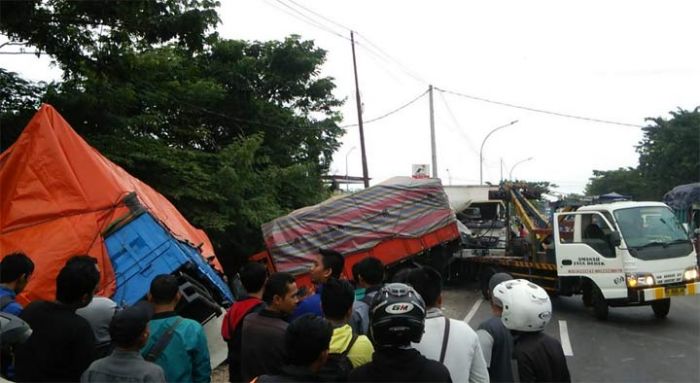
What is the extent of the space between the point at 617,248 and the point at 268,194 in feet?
24.0

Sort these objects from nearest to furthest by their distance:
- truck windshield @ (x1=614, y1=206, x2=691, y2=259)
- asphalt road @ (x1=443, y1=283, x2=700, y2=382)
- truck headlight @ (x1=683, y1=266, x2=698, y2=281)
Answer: asphalt road @ (x1=443, y1=283, x2=700, y2=382) → truck headlight @ (x1=683, y1=266, x2=698, y2=281) → truck windshield @ (x1=614, y1=206, x2=691, y2=259)

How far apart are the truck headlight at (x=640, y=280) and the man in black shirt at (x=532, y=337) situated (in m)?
7.31

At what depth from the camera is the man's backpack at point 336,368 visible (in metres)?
2.61

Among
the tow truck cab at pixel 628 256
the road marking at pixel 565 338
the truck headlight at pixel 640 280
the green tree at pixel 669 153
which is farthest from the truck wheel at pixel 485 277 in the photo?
the green tree at pixel 669 153

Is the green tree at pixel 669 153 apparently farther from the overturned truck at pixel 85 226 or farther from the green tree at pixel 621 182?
the overturned truck at pixel 85 226

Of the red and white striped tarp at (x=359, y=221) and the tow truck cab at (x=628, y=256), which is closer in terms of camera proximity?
the tow truck cab at (x=628, y=256)

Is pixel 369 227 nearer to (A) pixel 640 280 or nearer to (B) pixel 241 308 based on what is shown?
(A) pixel 640 280

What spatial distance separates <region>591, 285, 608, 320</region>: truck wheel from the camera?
10.1 m

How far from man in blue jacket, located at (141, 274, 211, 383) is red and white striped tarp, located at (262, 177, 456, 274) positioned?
324 inches

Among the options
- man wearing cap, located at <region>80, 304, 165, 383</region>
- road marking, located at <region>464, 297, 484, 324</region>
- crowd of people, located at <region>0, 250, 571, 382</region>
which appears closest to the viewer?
crowd of people, located at <region>0, 250, 571, 382</region>

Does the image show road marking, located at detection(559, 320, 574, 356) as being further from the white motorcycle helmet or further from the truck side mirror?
the white motorcycle helmet

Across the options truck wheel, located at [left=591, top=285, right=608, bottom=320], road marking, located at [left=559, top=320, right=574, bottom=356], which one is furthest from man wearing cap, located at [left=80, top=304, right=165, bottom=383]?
truck wheel, located at [left=591, top=285, right=608, bottom=320]

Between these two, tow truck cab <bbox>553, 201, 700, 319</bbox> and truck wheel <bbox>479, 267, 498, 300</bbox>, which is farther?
truck wheel <bbox>479, 267, 498, 300</bbox>

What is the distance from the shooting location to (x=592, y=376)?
22.6 ft
